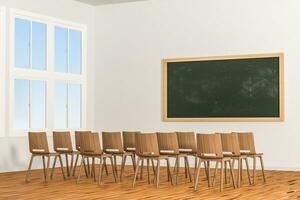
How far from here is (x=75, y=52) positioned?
1344 centimetres

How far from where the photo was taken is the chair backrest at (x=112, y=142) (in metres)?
9.54

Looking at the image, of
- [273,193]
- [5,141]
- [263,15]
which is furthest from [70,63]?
[273,193]

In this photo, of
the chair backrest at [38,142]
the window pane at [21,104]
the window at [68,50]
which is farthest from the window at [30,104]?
the chair backrest at [38,142]

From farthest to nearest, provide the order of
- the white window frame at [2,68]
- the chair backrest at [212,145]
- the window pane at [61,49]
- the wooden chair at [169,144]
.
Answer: the window pane at [61,49] < the white window frame at [2,68] < the wooden chair at [169,144] < the chair backrest at [212,145]

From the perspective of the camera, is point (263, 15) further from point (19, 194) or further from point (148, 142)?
point (19, 194)

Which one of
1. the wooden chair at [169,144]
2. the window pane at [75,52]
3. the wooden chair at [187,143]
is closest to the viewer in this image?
the wooden chair at [169,144]

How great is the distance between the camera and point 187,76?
1290 centimetres

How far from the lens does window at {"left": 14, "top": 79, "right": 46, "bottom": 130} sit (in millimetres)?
11734

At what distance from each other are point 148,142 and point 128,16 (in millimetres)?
5597

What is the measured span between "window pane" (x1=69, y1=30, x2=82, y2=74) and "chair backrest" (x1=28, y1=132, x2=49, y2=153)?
3.55 meters

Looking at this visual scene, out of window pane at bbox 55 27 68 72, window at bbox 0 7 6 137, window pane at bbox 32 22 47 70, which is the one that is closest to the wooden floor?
window at bbox 0 7 6 137

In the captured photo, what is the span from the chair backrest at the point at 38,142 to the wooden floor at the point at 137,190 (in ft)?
1.84

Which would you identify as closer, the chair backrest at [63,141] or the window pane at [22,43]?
the chair backrest at [63,141]

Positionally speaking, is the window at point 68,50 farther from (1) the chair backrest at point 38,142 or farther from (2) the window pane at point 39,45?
(1) the chair backrest at point 38,142
